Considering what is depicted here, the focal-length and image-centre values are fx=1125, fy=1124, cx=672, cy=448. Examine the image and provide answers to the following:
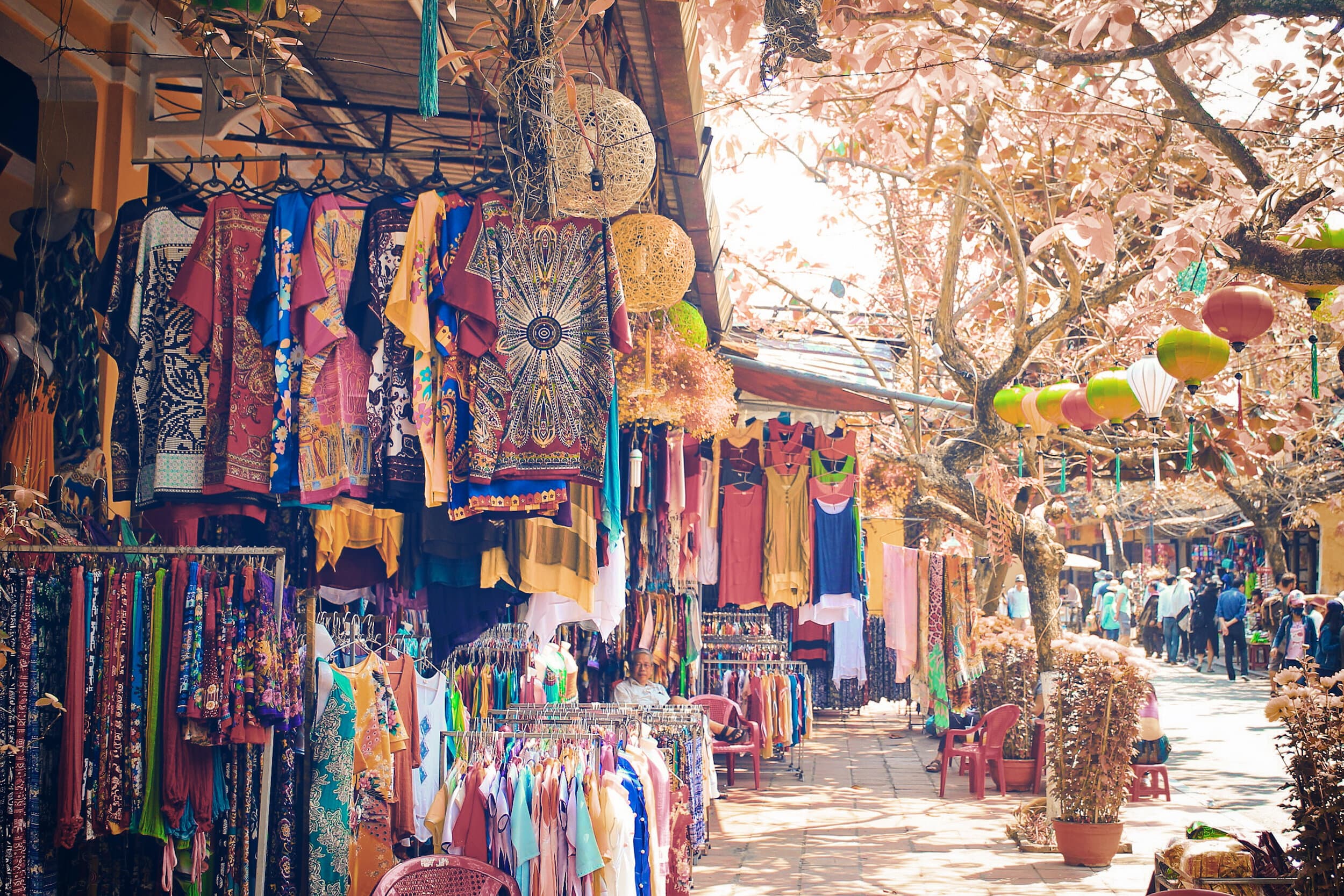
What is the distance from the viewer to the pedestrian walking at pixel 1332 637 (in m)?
14.8

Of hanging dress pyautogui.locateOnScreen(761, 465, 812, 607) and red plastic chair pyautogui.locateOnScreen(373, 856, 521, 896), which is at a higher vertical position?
hanging dress pyautogui.locateOnScreen(761, 465, 812, 607)

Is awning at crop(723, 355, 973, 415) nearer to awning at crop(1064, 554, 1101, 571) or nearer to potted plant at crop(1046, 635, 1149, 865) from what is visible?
potted plant at crop(1046, 635, 1149, 865)

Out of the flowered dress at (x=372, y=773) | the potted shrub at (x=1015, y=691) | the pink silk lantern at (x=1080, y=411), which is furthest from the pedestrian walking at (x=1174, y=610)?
the flowered dress at (x=372, y=773)

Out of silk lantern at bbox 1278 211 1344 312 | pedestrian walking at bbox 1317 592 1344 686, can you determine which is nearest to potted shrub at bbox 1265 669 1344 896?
silk lantern at bbox 1278 211 1344 312

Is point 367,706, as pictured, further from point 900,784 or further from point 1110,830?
point 900,784

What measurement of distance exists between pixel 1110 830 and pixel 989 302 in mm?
7923

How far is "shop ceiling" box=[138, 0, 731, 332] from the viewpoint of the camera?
447 centimetres

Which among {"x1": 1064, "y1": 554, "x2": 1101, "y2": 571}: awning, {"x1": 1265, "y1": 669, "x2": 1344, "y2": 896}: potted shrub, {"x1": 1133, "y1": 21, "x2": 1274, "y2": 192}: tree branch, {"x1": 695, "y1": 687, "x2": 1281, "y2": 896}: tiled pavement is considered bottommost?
{"x1": 695, "y1": 687, "x2": 1281, "y2": 896}: tiled pavement

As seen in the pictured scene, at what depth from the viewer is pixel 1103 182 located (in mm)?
10188

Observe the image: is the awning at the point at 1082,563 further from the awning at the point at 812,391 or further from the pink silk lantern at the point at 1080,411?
the pink silk lantern at the point at 1080,411

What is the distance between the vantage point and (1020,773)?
10656 millimetres

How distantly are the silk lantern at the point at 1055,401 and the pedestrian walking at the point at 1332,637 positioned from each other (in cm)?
877

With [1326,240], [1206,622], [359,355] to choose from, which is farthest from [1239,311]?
[1206,622]

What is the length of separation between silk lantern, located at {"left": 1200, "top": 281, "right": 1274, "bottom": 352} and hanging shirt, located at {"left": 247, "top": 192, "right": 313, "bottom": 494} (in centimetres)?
432
